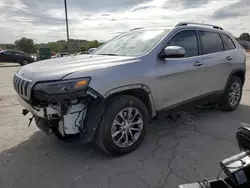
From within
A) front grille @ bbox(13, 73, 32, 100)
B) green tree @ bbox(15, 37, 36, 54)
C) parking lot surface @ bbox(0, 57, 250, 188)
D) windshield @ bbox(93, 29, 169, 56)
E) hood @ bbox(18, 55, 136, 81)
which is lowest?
parking lot surface @ bbox(0, 57, 250, 188)

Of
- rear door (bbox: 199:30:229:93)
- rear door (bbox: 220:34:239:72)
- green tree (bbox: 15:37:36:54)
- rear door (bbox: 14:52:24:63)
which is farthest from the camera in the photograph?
green tree (bbox: 15:37:36:54)

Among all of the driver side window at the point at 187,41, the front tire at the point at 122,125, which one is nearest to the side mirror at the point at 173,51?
the driver side window at the point at 187,41

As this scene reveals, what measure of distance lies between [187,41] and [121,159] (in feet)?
7.58

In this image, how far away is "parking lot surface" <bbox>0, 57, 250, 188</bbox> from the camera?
2.60 m

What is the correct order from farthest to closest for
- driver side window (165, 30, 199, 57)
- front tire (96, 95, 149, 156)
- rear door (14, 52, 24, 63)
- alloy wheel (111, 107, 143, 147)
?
rear door (14, 52, 24, 63) → driver side window (165, 30, 199, 57) → alloy wheel (111, 107, 143, 147) → front tire (96, 95, 149, 156)

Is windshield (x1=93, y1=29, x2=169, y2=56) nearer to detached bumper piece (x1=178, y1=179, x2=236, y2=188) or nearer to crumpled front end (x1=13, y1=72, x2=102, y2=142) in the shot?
crumpled front end (x1=13, y1=72, x2=102, y2=142)

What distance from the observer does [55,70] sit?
280cm

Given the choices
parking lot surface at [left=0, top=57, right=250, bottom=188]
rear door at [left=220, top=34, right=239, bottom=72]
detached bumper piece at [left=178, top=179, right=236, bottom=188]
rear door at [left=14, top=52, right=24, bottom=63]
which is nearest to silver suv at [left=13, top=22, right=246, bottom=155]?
parking lot surface at [left=0, top=57, right=250, bottom=188]

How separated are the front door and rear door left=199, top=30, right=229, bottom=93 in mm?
139

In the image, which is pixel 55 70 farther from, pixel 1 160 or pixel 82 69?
pixel 1 160

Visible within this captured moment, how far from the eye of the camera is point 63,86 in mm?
2559

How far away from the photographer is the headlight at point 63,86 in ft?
8.37

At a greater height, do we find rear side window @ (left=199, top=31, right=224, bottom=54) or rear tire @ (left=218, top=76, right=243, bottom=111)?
rear side window @ (left=199, top=31, right=224, bottom=54)

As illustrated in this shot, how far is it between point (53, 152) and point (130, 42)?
2.14 m
